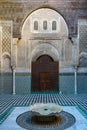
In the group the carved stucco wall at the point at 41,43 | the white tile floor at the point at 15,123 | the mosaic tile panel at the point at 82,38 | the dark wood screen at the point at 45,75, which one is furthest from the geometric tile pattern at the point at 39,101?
the mosaic tile panel at the point at 82,38

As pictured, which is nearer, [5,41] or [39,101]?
[39,101]

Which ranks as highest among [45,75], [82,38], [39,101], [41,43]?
[82,38]

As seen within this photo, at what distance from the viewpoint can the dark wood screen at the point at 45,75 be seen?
17.8 feet

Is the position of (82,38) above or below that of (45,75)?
above

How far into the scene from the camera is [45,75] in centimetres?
547

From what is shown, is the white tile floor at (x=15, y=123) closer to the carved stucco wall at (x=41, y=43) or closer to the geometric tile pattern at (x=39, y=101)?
the geometric tile pattern at (x=39, y=101)

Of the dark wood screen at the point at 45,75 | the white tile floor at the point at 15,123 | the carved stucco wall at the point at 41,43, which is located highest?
the carved stucco wall at the point at 41,43

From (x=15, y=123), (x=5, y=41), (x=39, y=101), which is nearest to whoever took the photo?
(x=15, y=123)

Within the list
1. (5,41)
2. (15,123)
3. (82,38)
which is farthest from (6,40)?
(15,123)

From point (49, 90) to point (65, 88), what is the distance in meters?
0.43

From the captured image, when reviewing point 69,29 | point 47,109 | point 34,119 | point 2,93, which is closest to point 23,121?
point 34,119

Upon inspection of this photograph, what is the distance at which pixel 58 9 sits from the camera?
210 inches

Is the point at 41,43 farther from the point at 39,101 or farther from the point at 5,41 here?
the point at 39,101

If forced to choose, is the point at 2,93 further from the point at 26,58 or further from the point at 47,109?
the point at 47,109
